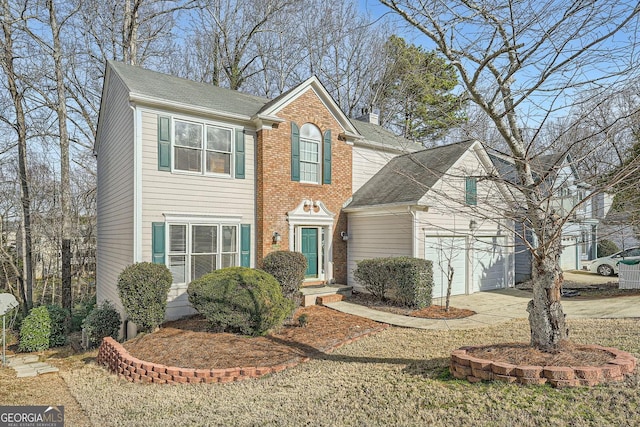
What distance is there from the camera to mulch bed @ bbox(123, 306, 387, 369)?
6910 millimetres

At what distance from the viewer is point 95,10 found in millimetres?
18547

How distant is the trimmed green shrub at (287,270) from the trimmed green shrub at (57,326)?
6.86 m

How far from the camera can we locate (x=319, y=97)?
44.0 feet

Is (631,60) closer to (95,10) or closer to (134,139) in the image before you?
(134,139)

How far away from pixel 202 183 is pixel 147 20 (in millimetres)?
12760

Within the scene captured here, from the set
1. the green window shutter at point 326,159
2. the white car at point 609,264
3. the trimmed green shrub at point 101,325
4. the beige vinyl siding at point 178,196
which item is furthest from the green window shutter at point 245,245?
the white car at point 609,264

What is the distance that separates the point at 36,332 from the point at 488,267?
14.6 metres

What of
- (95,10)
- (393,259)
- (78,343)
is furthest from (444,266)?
(95,10)

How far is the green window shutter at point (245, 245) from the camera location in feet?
38.7

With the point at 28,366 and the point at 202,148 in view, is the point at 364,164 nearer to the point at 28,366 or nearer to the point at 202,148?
the point at 202,148

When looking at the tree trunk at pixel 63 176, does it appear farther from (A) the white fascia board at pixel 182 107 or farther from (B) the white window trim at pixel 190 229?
Result: (A) the white fascia board at pixel 182 107

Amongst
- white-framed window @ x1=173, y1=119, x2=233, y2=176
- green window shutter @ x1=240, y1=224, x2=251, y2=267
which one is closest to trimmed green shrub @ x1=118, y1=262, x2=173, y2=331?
green window shutter @ x1=240, y1=224, x2=251, y2=267

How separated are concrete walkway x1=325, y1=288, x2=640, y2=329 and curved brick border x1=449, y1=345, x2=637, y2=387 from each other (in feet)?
12.6

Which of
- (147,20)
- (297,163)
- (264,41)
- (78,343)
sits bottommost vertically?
(78,343)
